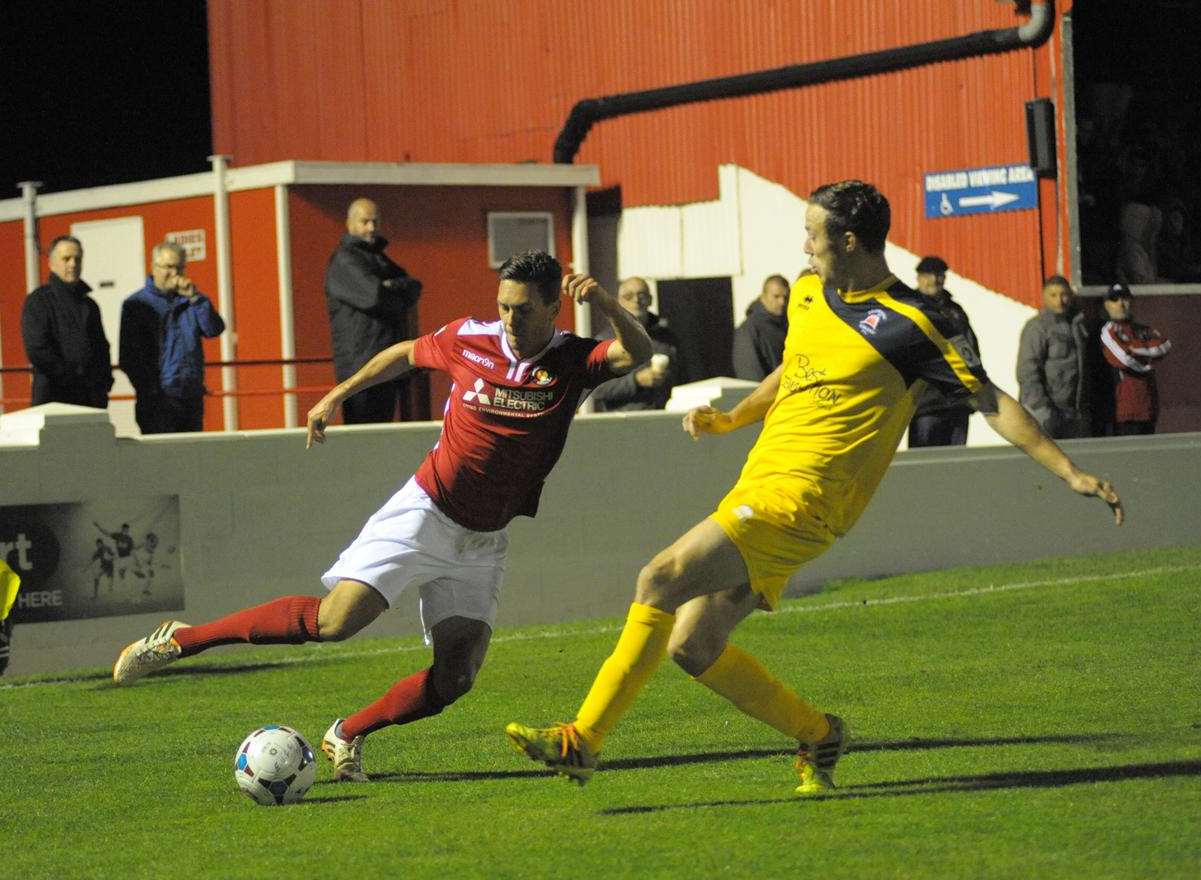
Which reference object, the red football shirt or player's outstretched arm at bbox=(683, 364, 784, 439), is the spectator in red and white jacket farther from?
player's outstretched arm at bbox=(683, 364, 784, 439)

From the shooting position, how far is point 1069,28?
746 inches

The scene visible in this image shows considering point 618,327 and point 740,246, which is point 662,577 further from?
point 740,246

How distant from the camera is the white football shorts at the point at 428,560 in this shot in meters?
7.58

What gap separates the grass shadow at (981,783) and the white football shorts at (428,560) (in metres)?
1.13

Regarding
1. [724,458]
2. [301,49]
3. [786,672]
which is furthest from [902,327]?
[301,49]

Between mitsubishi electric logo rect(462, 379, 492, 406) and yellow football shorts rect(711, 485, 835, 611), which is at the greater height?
mitsubishi electric logo rect(462, 379, 492, 406)

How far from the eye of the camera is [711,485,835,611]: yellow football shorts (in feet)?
22.1

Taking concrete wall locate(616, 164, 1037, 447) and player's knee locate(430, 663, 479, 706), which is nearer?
player's knee locate(430, 663, 479, 706)

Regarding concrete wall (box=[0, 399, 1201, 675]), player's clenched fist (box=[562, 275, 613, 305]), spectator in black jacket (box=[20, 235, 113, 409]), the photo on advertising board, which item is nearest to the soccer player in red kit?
player's clenched fist (box=[562, 275, 613, 305])

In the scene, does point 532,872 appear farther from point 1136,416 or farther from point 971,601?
point 1136,416

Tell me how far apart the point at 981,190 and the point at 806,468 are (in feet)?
43.9

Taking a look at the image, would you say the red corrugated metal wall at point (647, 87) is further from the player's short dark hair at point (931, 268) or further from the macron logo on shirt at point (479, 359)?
the macron logo on shirt at point (479, 359)

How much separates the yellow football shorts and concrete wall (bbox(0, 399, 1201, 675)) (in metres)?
7.12

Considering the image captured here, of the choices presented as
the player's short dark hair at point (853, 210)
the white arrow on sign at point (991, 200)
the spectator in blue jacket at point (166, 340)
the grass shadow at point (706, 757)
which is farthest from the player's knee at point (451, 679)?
the white arrow on sign at point (991, 200)
